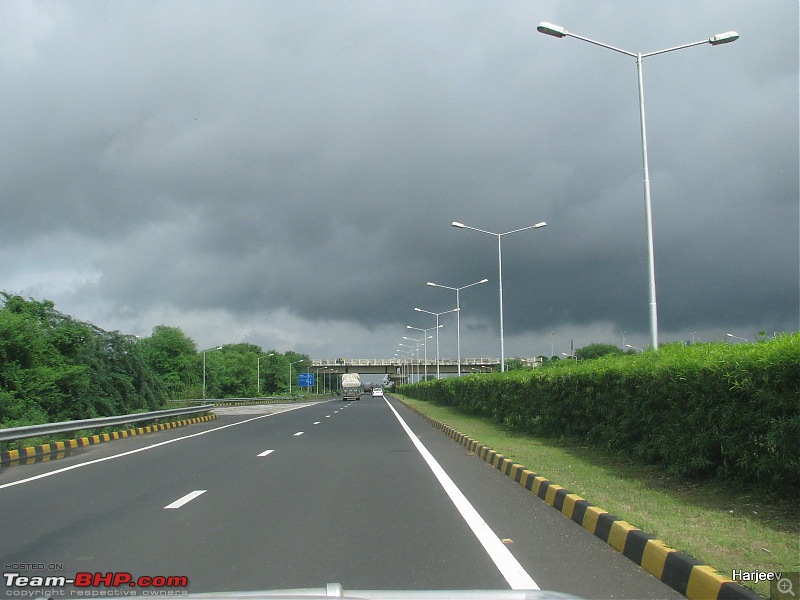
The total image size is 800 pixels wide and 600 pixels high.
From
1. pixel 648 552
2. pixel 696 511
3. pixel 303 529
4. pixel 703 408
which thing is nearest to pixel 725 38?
pixel 703 408

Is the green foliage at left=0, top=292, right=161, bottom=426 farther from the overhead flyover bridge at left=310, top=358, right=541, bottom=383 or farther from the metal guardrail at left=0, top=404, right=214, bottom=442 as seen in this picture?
the overhead flyover bridge at left=310, top=358, right=541, bottom=383

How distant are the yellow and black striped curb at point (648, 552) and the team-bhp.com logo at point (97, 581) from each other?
391cm

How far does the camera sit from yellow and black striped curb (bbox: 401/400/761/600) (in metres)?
5.17

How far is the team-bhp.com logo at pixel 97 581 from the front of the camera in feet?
18.3

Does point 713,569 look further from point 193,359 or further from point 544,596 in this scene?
point 193,359

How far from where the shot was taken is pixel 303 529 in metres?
7.89

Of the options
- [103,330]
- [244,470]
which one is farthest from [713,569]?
[103,330]

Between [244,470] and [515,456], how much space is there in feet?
17.7

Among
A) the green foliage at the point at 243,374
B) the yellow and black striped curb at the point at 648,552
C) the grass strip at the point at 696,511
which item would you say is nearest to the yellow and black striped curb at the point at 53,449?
the grass strip at the point at 696,511

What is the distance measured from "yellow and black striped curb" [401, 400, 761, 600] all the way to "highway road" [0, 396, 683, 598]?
138 millimetres

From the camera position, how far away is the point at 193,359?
314ft

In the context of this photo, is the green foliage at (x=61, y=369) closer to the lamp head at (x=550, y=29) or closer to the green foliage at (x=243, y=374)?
the lamp head at (x=550, y=29)

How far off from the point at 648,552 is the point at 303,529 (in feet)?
12.1

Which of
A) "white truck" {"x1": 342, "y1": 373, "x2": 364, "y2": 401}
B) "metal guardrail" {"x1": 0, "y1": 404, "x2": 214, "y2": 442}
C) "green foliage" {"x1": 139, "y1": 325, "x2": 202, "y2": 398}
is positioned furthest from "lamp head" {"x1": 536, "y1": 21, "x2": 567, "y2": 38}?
"white truck" {"x1": 342, "y1": 373, "x2": 364, "y2": 401}
